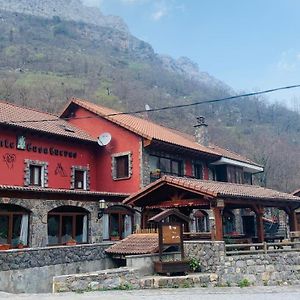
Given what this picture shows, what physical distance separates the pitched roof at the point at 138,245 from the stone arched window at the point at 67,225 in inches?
89.8

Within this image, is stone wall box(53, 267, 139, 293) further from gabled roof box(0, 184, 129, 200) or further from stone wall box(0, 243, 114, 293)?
gabled roof box(0, 184, 129, 200)

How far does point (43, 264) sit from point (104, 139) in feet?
31.4

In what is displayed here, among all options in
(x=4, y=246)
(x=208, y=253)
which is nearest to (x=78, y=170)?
(x=4, y=246)

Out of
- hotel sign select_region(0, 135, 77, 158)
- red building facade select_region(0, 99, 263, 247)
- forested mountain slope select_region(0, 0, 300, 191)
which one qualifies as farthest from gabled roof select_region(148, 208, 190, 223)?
forested mountain slope select_region(0, 0, 300, 191)

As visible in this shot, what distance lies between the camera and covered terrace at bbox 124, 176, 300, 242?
49.2 feet

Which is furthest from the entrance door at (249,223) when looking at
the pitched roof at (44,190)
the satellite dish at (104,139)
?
the pitched roof at (44,190)

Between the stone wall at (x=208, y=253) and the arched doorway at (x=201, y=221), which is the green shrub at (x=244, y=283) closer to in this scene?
the stone wall at (x=208, y=253)

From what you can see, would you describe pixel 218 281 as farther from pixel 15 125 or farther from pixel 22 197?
pixel 15 125

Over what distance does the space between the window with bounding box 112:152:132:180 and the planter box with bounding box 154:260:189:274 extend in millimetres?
8849

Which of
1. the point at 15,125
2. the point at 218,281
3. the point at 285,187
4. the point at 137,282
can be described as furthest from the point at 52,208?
the point at 285,187

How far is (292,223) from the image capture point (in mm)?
19188

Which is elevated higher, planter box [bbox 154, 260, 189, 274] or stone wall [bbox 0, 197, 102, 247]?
stone wall [bbox 0, 197, 102, 247]

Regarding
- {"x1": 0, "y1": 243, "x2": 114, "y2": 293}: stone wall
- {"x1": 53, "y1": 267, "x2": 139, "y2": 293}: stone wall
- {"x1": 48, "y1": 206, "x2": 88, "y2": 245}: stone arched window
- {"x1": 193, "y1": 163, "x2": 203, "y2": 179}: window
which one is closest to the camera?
{"x1": 53, "y1": 267, "x2": 139, "y2": 293}: stone wall

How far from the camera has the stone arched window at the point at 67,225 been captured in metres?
17.7
